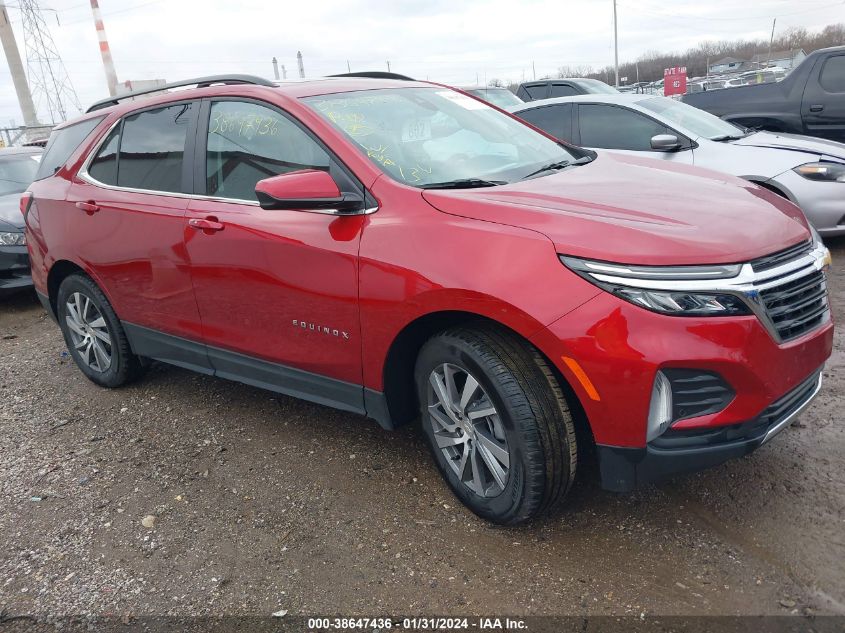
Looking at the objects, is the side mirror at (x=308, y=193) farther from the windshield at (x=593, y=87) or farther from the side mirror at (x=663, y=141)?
the windshield at (x=593, y=87)

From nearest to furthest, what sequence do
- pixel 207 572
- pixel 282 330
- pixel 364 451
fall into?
pixel 207 572, pixel 282 330, pixel 364 451

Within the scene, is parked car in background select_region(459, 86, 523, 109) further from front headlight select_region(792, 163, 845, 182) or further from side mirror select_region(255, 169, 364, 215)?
side mirror select_region(255, 169, 364, 215)

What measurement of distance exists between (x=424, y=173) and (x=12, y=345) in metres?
4.66

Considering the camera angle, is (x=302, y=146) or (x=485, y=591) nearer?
(x=485, y=591)

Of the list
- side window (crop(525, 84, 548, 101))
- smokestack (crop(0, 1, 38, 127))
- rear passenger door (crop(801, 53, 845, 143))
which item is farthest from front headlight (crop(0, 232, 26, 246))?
smokestack (crop(0, 1, 38, 127))

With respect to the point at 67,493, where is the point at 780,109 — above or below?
above

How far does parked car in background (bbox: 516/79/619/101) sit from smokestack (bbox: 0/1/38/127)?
28.6 meters

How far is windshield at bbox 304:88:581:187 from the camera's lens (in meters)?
2.95

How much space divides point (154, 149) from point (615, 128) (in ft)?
14.8

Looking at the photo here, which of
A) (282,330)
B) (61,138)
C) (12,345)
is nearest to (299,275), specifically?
(282,330)

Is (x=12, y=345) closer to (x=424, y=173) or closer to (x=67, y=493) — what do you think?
(x=67, y=493)

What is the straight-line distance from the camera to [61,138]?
466cm

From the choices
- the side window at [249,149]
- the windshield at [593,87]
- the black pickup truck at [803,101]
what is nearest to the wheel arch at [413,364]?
the side window at [249,149]

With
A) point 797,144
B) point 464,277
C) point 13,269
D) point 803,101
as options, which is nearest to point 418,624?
point 464,277
